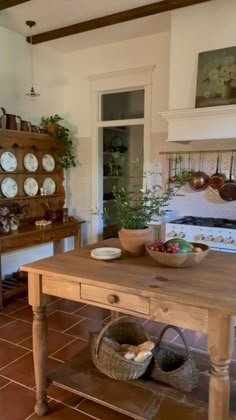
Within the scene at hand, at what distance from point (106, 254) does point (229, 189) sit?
2134 mm

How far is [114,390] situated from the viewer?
1.84 metres

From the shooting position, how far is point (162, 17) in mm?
3432

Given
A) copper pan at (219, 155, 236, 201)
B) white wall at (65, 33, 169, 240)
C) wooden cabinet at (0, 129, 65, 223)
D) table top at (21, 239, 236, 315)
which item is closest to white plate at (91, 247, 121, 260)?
table top at (21, 239, 236, 315)

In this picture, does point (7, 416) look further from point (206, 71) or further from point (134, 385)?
point (206, 71)

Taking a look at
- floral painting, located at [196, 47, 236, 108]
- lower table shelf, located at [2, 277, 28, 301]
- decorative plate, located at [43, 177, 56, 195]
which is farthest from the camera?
decorative plate, located at [43, 177, 56, 195]

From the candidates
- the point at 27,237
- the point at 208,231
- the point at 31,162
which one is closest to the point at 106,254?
the point at 208,231

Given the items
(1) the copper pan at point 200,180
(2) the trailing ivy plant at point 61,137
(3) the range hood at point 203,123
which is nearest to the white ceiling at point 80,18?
(2) the trailing ivy plant at point 61,137

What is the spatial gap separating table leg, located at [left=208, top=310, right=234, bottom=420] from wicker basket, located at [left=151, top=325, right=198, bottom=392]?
15.7 inches

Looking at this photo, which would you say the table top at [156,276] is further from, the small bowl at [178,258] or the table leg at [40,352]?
the table leg at [40,352]

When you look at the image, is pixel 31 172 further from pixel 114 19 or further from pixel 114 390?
pixel 114 390

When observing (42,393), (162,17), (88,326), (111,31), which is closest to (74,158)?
(111,31)

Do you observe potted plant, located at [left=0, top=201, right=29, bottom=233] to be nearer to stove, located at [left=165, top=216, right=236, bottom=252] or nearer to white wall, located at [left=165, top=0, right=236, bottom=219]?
stove, located at [left=165, top=216, right=236, bottom=252]

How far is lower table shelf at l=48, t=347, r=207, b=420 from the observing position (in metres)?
1.70

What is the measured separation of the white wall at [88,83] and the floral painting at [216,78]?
0.81 m
